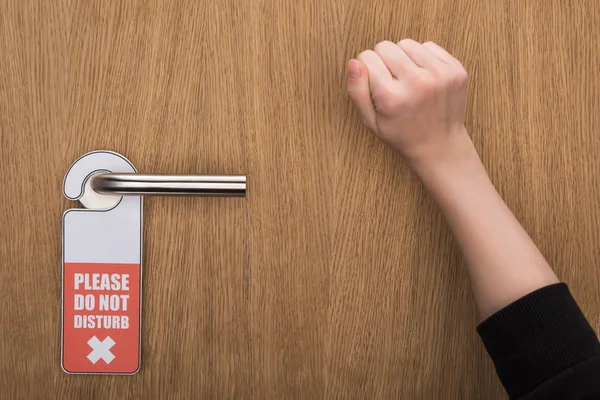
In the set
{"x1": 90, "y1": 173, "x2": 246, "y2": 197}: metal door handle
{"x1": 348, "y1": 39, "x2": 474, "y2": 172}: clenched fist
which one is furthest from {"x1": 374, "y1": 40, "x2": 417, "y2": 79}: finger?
{"x1": 90, "y1": 173, "x2": 246, "y2": 197}: metal door handle

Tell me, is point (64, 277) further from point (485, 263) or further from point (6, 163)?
point (485, 263)

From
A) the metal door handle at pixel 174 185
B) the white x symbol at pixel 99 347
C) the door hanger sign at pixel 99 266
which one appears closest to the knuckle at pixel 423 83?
the metal door handle at pixel 174 185

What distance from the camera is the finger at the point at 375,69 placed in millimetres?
521

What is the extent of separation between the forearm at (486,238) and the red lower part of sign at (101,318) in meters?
0.32

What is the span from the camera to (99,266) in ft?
1.86

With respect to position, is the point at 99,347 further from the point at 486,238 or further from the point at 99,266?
the point at 486,238

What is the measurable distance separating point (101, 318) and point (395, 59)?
39 centimetres

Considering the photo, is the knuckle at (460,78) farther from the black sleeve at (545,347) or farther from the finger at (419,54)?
the black sleeve at (545,347)

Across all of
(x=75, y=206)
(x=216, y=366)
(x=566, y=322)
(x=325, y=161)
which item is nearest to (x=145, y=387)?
(x=216, y=366)

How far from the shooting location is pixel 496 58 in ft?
1.92

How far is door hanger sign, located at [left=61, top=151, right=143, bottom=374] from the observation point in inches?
22.3

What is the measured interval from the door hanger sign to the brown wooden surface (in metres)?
0.01

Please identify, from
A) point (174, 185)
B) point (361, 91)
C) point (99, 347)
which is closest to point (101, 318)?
point (99, 347)

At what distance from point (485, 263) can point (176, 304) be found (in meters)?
0.31
